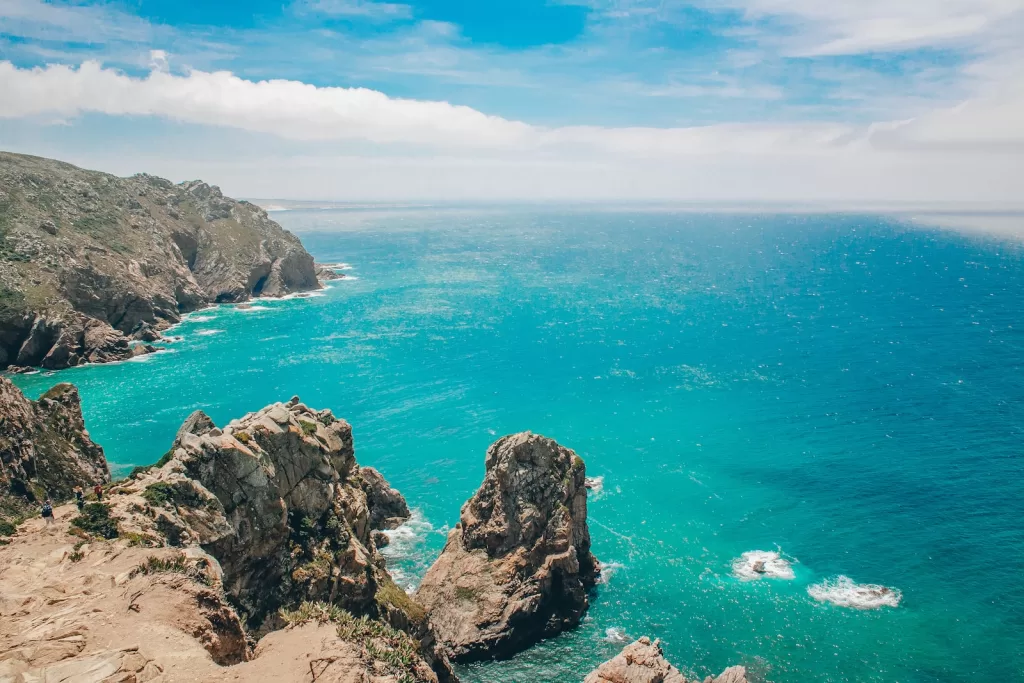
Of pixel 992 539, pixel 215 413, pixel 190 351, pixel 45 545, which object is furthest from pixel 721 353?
pixel 45 545

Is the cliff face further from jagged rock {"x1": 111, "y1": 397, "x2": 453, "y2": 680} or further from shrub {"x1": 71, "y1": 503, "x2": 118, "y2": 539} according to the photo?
shrub {"x1": 71, "y1": 503, "x2": 118, "y2": 539}

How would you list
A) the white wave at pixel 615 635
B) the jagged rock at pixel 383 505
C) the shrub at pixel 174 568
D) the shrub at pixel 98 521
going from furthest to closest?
the jagged rock at pixel 383 505, the white wave at pixel 615 635, the shrub at pixel 98 521, the shrub at pixel 174 568

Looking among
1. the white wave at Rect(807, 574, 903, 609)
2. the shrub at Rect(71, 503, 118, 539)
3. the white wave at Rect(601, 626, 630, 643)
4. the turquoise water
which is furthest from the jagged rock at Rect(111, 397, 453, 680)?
the white wave at Rect(807, 574, 903, 609)

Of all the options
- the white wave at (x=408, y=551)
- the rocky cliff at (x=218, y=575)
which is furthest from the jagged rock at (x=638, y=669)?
the white wave at (x=408, y=551)

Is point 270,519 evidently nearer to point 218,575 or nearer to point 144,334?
point 218,575

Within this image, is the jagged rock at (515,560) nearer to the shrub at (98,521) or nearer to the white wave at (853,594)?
the white wave at (853,594)

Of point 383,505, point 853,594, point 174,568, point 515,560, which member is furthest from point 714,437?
point 174,568
